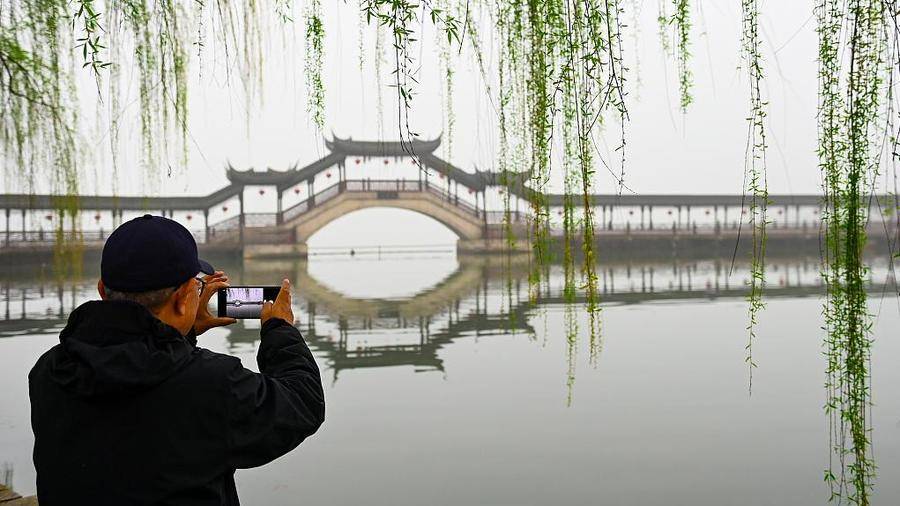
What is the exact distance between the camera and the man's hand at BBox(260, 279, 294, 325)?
85 centimetres

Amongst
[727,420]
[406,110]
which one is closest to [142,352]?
[406,110]

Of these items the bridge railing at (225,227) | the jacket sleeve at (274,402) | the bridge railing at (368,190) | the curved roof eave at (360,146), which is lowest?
the jacket sleeve at (274,402)

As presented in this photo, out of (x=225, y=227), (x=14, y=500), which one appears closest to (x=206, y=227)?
(x=225, y=227)

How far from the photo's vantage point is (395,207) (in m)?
16.9

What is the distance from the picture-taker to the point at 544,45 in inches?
50.9

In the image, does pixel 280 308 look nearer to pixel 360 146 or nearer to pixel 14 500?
pixel 14 500

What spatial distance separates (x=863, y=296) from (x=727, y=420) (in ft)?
6.00

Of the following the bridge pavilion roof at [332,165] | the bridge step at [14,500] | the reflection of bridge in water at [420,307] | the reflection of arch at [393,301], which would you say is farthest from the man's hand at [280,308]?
the bridge pavilion roof at [332,165]

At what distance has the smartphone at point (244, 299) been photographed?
35.2 inches

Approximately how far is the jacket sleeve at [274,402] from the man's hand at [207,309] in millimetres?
114

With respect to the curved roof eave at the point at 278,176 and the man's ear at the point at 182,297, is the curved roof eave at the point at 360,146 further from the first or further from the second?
the man's ear at the point at 182,297

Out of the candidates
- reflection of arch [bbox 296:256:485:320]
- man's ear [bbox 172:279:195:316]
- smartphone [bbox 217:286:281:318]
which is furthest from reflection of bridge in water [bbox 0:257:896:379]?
man's ear [bbox 172:279:195:316]

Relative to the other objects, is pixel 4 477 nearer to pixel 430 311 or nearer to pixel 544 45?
pixel 544 45

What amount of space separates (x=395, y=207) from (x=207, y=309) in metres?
16.0
